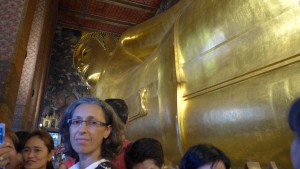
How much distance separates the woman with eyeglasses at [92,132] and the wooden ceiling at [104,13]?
7310 mm

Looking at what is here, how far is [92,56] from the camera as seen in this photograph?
12.8 feet

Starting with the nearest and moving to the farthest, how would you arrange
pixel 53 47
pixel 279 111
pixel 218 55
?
pixel 279 111
pixel 218 55
pixel 53 47

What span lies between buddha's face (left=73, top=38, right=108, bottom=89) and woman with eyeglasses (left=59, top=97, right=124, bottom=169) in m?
3.00

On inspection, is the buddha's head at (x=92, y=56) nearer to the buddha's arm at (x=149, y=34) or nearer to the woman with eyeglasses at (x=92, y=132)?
the buddha's arm at (x=149, y=34)

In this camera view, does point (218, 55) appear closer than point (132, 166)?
No

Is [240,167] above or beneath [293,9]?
beneath

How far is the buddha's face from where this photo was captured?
387 cm

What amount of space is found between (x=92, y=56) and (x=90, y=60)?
62mm

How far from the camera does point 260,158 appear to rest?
1148mm

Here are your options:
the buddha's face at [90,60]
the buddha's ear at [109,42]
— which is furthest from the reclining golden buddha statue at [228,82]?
the buddha's ear at [109,42]

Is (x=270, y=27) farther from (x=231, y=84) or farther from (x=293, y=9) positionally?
(x=231, y=84)

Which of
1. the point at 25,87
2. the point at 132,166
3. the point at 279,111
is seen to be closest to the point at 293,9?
the point at 279,111

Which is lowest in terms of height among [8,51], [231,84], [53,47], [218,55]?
[231,84]

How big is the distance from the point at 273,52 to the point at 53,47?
8.37 m
